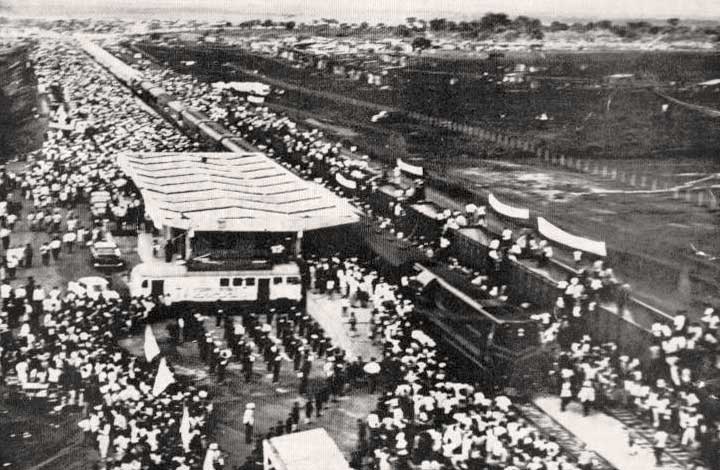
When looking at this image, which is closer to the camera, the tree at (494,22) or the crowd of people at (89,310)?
the crowd of people at (89,310)

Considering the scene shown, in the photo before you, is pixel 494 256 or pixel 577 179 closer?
pixel 494 256

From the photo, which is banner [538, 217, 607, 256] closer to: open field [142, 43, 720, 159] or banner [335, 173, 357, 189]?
open field [142, 43, 720, 159]

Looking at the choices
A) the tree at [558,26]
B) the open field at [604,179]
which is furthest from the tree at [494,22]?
the open field at [604,179]

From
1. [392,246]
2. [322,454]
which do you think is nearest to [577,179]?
[392,246]

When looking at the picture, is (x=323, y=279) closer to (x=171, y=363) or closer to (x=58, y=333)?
(x=171, y=363)

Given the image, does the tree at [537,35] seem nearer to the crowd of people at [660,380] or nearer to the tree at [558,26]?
the tree at [558,26]
